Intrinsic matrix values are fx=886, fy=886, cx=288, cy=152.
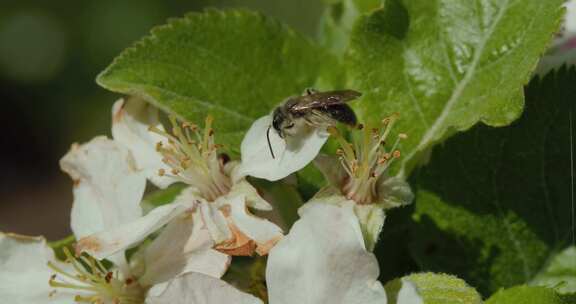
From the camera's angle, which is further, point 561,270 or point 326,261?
point 561,270

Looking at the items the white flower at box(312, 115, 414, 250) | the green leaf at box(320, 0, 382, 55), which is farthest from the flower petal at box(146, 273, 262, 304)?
the green leaf at box(320, 0, 382, 55)

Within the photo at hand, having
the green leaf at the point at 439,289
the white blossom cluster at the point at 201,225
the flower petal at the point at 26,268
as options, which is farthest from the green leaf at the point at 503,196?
the flower petal at the point at 26,268

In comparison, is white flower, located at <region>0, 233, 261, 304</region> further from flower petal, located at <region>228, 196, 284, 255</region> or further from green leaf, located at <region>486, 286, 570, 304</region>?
green leaf, located at <region>486, 286, 570, 304</region>

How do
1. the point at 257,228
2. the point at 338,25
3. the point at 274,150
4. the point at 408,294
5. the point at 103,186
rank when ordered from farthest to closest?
1. the point at 338,25
2. the point at 103,186
3. the point at 274,150
4. the point at 257,228
5. the point at 408,294

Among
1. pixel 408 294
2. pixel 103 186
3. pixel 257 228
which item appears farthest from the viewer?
pixel 103 186

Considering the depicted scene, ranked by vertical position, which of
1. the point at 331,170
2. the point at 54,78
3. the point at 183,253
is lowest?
the point at 54,78

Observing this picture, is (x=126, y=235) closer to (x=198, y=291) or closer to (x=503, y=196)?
(x=198, y=291)

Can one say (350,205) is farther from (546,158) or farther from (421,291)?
(546,158)

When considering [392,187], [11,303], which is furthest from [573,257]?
[11,303]

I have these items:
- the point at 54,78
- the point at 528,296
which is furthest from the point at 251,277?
the point at 54,78
